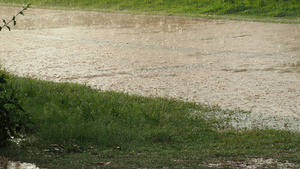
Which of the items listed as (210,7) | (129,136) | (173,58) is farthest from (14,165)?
(210,7)

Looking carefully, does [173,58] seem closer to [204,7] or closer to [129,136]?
[129,136]

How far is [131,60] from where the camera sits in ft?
36.4

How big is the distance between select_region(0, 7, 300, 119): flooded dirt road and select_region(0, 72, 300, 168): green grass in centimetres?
115

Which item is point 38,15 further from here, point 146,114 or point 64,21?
point 146,114

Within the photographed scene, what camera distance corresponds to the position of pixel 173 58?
1121 centimetres

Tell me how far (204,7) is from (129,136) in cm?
1522

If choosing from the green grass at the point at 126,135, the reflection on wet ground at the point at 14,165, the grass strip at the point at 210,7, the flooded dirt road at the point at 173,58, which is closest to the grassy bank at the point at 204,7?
the grass strip at the point at 210,7

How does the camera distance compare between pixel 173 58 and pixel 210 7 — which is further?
pixel 210 7

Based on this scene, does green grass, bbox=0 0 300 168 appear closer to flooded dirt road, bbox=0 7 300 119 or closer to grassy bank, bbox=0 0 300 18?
flooded dirt road, bbox=0 7 300 119

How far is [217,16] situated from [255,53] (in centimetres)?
690

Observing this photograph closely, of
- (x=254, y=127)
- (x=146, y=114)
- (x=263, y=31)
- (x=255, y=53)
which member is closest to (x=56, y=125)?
(x=146, y=114)

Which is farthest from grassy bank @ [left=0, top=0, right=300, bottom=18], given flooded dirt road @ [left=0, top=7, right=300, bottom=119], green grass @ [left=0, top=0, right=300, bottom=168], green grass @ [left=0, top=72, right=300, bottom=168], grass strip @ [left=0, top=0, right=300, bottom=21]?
green grass @ [left=0, top=72, right=300, bottom=168]

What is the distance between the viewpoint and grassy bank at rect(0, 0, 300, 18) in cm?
1797

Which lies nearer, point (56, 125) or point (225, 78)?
point (56, 125)
